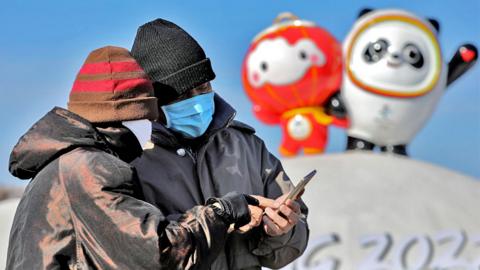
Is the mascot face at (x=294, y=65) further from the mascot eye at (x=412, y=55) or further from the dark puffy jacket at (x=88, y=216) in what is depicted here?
the dark puffy jacket at (x=88, y=216)

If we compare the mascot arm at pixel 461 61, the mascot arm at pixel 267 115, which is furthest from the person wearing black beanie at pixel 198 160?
the mascot arm at pixel 461 61

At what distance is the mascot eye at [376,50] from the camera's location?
8008mm

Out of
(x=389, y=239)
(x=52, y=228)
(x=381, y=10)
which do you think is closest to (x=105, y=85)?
(x=52, y=228)

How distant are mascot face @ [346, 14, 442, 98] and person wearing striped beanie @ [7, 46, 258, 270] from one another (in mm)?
6369

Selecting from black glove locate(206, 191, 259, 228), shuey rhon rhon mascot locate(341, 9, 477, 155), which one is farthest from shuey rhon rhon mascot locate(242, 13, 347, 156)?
black glove locate(206, 191, 259, 228)

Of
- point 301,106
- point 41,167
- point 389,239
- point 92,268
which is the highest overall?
point 41,167

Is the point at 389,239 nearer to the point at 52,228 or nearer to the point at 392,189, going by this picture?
the point at 392,189

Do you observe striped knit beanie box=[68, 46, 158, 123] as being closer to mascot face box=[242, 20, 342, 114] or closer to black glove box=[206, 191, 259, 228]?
black glove box=[206, 191, 259, 228]

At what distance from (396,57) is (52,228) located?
21.5 ft

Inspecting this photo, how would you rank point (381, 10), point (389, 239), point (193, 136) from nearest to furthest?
point (193, 136) < point (389, 239) < point (381, 10)

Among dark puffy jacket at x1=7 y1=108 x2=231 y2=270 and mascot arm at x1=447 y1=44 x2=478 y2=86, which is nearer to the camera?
dark puffy jacket at x1=7 y1=108 x2=231 y2=270

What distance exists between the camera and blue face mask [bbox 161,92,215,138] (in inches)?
78.2

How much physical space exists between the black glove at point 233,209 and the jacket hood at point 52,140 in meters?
0.25

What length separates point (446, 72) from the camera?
28.2 ft
